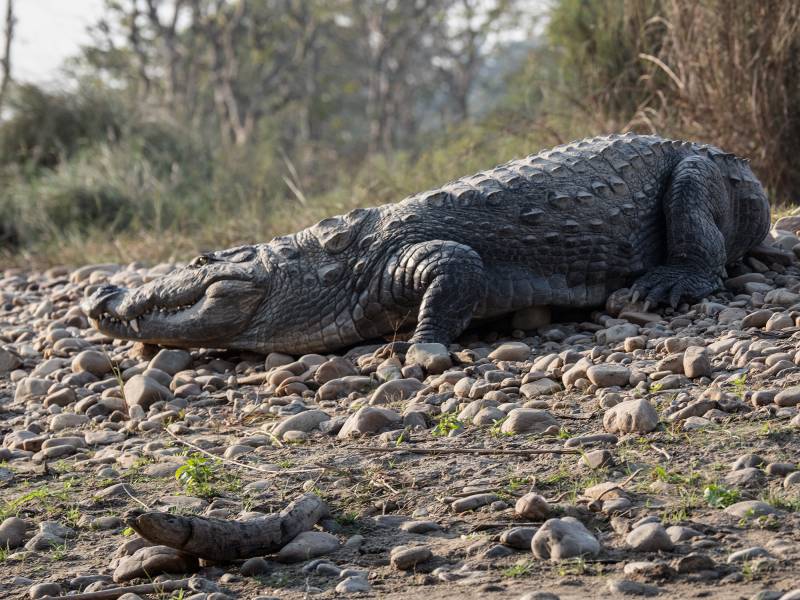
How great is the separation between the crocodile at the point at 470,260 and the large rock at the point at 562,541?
2428 millimetres

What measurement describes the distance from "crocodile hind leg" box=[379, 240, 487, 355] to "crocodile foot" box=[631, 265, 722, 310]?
0.82m

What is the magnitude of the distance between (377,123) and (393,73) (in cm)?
358

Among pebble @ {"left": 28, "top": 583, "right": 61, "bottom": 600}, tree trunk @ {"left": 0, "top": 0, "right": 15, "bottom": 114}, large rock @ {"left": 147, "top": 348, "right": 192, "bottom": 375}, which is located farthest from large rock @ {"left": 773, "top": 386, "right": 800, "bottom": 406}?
tree trunk @ {"left": 0, "top": 0, "right": 15, "bottom": 114}

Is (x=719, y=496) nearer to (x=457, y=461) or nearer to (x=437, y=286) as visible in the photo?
(x=457, y=461)

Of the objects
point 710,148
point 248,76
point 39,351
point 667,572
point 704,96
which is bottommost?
point 667,572

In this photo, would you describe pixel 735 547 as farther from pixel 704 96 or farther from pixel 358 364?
pixel 704 96

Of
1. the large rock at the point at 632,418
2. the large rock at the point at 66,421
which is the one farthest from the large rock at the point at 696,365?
the large rock at the point at 66,421

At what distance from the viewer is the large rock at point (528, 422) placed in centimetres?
355

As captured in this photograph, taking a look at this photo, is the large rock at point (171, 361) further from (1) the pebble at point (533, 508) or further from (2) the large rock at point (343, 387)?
(1) the pebble at point (533, 508)

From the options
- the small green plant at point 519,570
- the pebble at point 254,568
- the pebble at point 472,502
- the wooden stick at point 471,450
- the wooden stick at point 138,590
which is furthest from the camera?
the wooden stick at point 471,450

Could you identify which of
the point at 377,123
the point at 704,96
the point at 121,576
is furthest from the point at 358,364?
the point at 377,123

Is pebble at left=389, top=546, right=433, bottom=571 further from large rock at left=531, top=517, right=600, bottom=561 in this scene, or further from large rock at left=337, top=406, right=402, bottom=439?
large rock at left=337, top=406, right=402, bottom=439

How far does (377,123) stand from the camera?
29.1 metres

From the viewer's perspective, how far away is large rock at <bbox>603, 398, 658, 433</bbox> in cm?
333
